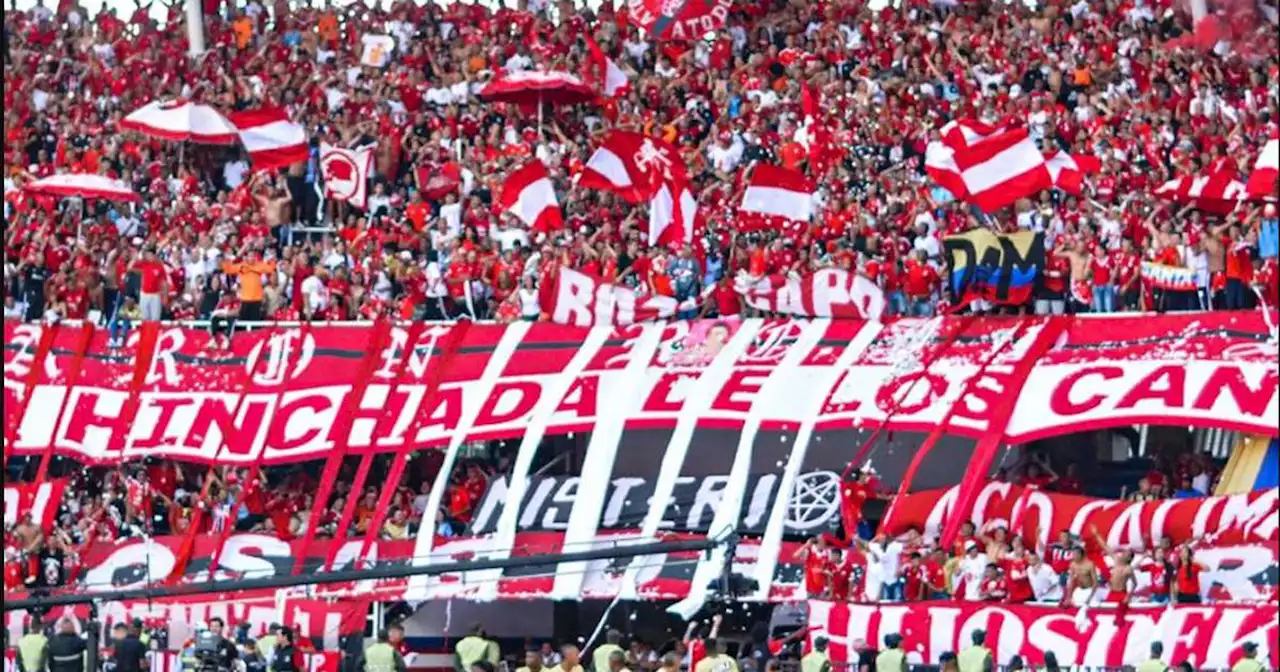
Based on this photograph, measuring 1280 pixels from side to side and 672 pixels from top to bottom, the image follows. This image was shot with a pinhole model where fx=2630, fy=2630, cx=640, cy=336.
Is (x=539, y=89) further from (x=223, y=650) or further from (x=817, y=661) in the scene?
(x=817, y=661)

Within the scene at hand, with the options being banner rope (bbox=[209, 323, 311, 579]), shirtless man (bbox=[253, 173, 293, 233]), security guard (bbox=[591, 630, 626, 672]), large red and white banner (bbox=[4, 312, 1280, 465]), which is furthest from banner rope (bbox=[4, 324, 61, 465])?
security guard (bbox=[591, 630, 626, 672])

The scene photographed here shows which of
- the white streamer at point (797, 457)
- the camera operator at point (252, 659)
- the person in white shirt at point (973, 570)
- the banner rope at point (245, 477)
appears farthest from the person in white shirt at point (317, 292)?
the person in white shirt at point (973, 570)

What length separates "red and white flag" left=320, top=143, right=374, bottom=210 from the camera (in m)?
30.8

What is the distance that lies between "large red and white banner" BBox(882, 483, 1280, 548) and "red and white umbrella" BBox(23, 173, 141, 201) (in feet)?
39.8

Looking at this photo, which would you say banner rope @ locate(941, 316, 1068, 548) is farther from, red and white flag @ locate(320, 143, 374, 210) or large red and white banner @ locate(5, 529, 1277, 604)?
red and white flag @ locate(320, 143, 374, 210)

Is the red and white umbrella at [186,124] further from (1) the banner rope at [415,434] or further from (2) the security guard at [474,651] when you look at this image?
(2) the security guard at [474,651]

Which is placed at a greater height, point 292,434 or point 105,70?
point 105,70

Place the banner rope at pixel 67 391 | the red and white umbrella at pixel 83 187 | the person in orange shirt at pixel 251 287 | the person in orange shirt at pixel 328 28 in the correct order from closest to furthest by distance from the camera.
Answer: the banner rope at pixel 67 391, the person in orange shirt at pixel 251 287, the red and white umbrella at pixel 83 187, the person in orange shirt at pixel 328 28

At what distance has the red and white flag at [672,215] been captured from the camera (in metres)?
27.3

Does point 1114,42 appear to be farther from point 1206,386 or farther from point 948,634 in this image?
point 948,634

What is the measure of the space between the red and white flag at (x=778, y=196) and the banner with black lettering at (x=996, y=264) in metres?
2.15

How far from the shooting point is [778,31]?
3162cm

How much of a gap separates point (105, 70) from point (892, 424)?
14905 millimetres

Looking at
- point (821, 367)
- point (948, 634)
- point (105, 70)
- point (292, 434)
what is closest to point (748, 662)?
point (948, 634)
